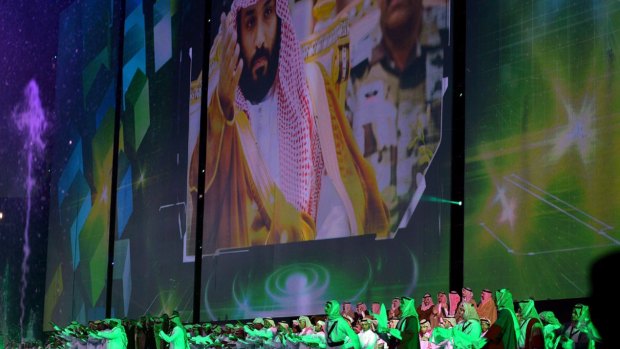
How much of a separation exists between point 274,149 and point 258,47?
77.4 inches

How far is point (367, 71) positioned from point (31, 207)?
50.4ft

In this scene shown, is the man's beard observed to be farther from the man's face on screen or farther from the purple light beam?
the purple light beam

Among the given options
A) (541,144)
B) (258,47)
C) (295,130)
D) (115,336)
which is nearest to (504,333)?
(541,144)

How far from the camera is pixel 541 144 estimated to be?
9797mm

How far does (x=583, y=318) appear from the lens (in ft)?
22.8

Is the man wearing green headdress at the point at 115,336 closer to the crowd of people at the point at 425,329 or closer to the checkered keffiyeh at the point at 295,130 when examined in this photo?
the crowd of people at the point at 425,329

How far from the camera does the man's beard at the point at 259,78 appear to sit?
15.3 meters

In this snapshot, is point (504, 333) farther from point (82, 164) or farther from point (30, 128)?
point (30, 128)

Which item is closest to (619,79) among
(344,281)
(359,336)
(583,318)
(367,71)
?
(583,318)

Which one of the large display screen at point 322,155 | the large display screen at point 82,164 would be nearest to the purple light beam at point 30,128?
the large display screen at point 82,164

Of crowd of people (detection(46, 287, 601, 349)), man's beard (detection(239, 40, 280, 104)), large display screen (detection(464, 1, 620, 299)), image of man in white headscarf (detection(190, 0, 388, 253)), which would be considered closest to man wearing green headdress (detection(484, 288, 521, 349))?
crowd of people (detection(46, 287, 601, 349))

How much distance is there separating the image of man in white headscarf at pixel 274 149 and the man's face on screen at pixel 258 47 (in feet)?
0.06

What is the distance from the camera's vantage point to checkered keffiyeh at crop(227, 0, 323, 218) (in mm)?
14057

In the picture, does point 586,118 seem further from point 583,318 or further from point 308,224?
point 308,224
